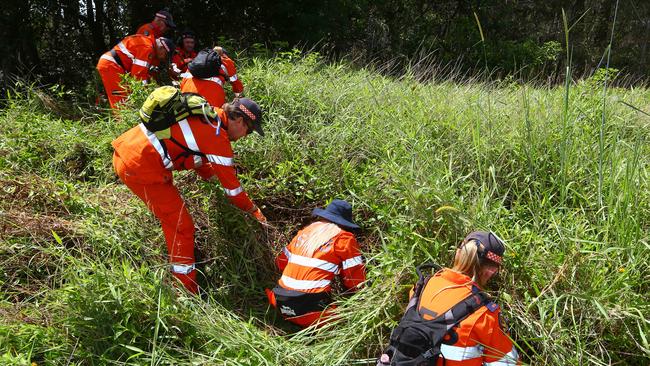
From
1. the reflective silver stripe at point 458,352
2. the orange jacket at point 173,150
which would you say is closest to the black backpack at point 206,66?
the orange jacket at point 173,150

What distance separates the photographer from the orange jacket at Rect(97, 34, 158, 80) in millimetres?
5857

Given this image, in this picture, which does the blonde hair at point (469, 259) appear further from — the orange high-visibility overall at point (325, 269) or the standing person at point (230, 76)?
the standing person at point (230, 76)

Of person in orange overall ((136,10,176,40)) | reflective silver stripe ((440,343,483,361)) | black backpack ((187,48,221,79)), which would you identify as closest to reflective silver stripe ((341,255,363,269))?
reflective silver stripe ((440,343,483,361))

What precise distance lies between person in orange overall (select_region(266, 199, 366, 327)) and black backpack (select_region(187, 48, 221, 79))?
233 cm

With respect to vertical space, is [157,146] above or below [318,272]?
above

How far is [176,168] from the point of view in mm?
3791

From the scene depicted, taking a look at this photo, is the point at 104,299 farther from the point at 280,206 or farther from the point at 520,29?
the point at 520,29

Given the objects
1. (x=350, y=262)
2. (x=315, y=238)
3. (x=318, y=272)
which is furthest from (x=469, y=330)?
(x=315, y=238)

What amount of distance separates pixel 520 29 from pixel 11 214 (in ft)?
38.5

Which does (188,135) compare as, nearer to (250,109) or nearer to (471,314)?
(250,109)

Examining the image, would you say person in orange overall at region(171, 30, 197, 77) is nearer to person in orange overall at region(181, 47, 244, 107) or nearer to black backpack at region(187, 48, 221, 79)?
person in orange overall at region(181, 47, 244, 107)

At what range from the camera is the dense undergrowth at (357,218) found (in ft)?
9.67

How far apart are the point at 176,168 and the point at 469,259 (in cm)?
225

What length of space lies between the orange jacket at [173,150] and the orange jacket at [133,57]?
2476 millimetres
